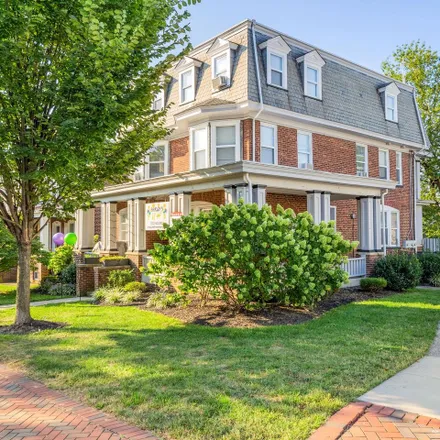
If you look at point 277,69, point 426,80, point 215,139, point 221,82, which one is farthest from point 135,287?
point 426,80

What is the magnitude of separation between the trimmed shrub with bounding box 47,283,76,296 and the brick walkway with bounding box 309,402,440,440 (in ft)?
42.3

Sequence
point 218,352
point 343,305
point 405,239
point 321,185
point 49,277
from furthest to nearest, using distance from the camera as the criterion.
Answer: point 405,239 → point 49,277 → point 321,185 → point 343,305 → point 218,352

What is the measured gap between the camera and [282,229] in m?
9.89

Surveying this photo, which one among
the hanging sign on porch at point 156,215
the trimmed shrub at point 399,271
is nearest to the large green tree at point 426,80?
the trimmed shrub at point 399,271

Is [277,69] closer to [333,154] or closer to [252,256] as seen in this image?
[333,154]

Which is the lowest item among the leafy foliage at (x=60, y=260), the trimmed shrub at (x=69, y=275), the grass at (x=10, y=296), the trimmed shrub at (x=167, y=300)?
the grass at (x=10, y=296)

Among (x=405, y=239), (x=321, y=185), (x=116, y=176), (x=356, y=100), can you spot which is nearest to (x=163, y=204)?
(x=116, y=176)

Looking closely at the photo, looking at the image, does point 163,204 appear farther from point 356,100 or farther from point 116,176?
point 356,100

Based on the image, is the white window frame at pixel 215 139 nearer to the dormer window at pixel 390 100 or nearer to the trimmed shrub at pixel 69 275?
the trimmed shrub at pixel 69 275

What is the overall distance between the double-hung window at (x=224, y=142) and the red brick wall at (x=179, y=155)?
77.7 inches

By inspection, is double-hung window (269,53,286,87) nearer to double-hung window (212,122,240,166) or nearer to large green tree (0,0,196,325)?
double-hung window (212,122,240,166)

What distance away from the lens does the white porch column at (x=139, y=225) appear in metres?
15.2

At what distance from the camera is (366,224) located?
48.7ft

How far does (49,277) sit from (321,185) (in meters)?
11.9
